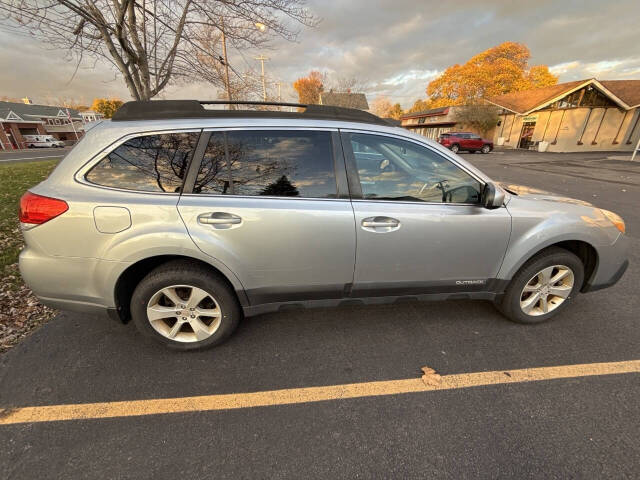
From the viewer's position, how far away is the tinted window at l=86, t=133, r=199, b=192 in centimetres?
193

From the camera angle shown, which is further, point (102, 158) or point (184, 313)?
point (184, 313)

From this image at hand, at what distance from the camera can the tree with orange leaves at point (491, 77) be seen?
152ft

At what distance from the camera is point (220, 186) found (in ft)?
6.61

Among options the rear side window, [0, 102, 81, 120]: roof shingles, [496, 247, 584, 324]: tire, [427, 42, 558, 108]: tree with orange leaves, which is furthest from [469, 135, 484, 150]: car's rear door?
[0, 102, 81, 120]: roof shingles

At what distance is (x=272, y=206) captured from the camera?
1999 millimetres

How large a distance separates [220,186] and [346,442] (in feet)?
5.98

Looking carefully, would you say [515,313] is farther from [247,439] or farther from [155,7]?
[155,7]

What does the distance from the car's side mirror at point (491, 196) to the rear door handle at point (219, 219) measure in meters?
1.86

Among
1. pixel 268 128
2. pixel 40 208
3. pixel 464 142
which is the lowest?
pixel 40 208

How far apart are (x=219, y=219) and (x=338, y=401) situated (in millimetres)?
1476

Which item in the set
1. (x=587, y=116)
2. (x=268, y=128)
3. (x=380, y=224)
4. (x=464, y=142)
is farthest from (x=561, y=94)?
(x=268, y=128)

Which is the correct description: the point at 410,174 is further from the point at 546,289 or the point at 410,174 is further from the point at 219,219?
the point at 546,289

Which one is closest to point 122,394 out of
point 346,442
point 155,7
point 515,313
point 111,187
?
point 111,187

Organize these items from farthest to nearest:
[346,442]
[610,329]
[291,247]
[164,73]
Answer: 1. [164,73]
2. [610,329]
3. [291,247]
4. [346,442]
